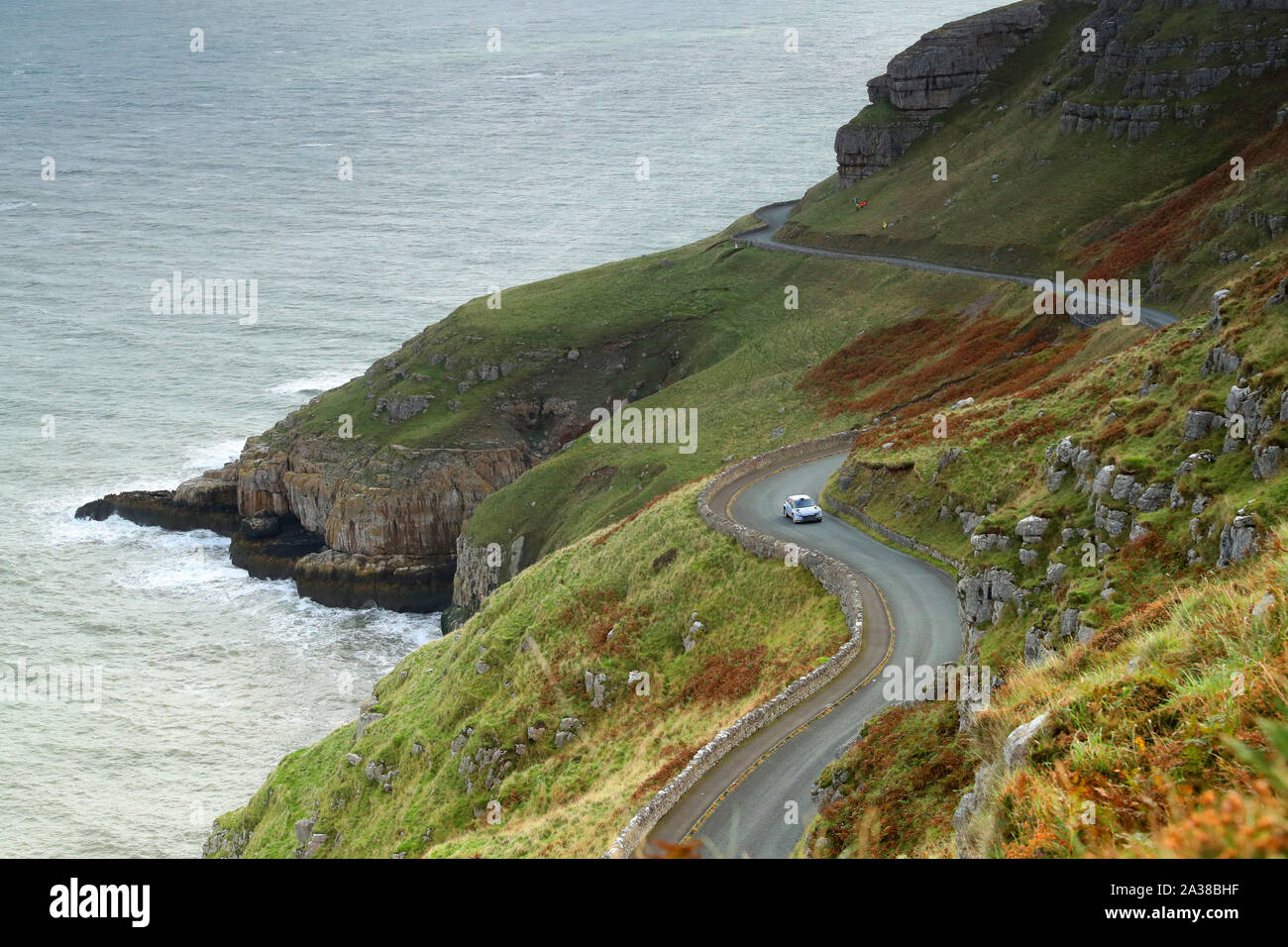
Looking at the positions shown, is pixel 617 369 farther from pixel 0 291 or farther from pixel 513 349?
pixel 0 291

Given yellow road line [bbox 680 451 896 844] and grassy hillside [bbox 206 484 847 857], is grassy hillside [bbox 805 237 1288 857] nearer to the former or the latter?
yellow road line [bbox 680 451 896 844]

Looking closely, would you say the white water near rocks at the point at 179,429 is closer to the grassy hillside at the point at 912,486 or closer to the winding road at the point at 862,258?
the grassy hillside at the point at 912,486

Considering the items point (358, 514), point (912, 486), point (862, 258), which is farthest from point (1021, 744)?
point (862, 258)

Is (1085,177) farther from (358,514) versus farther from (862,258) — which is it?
(358,514)

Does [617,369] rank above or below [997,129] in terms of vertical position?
below

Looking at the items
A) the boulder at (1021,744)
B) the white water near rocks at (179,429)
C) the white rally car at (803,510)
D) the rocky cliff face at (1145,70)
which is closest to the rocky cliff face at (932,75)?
the rocky cliff face at (1145,70)
